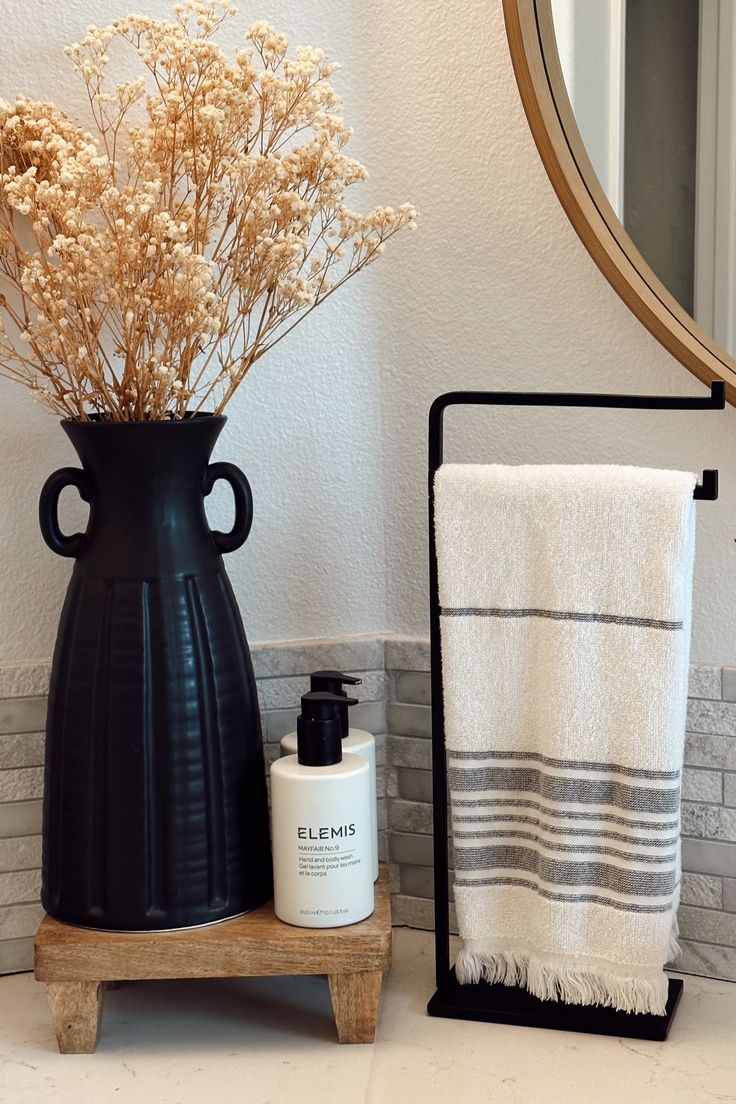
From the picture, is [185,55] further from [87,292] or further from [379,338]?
[379,338]

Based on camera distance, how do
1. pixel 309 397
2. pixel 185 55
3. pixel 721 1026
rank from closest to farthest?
1. pixel 185 55
2. pixel 721 1026
3. pixel 309 397

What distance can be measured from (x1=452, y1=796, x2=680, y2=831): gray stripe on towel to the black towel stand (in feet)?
0.06

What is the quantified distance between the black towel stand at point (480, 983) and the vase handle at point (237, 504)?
0.13 m

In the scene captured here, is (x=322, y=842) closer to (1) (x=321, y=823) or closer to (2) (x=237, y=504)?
(1) (x=321, y=823)

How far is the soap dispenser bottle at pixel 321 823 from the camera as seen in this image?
2.73 ft

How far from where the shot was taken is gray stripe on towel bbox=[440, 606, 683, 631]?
80cm

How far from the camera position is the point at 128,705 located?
2.71 ft

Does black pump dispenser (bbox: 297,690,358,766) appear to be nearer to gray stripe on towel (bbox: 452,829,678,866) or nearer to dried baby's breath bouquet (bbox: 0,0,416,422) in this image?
gray stripe on towel (bbox: 452,829,678,866)

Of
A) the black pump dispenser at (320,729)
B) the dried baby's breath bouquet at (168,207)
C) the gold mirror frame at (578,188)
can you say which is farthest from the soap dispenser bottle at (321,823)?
the gold mirror frame at (578,188)

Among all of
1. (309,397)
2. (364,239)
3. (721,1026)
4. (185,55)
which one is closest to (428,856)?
(721,1026)

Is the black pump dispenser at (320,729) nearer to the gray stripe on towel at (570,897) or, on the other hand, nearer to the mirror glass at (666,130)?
the gray stripe on towel at (570,897)

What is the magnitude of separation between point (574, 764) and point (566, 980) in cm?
16

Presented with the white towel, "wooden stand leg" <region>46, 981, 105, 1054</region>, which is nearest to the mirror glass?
the white towel

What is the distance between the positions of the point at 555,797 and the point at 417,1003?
203 mm
